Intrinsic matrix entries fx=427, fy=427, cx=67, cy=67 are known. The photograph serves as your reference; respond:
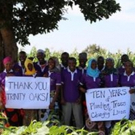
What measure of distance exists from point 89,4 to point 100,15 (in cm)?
28

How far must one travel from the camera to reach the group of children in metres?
7.03

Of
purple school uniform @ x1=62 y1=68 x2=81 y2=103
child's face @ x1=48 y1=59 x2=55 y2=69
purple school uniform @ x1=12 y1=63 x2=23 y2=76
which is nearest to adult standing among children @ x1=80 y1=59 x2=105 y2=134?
purple school uniform @ x1=62 y1=68 x2=81 y2=103

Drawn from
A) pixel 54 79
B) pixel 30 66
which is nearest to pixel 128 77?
pixel 54 79

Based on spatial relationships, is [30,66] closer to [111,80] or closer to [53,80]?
[53,80]

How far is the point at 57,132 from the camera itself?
3.77m

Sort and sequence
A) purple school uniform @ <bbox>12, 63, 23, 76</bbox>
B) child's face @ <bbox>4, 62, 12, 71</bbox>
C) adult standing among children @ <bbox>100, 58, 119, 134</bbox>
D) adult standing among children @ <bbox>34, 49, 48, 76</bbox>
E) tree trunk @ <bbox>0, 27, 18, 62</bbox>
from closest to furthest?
1. child's face @ <bbox>4, 62, 12, 71</bbox>
2. adult standing among children @ <bbox>100, 58, 119, 134</bbox>
3. purple school uniform @ <bbox>12, 63, 23, 76</bbox>
4. adult standing among children @ <bbox>34, 49, 48, 76</bbox>
5. tree trunk @ <bbox>0, 27, 18, 62</bbox>

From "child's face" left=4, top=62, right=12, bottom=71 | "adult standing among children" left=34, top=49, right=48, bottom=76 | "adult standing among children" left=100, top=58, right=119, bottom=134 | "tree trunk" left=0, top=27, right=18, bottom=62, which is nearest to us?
"child's face" left=4, top=62, right=12, bottom=71

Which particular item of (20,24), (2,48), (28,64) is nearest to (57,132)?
(28,64)

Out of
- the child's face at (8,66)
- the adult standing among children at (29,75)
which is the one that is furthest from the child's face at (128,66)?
the child's face at (8,66)

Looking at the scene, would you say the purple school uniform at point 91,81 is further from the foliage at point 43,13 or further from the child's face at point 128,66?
the foliage at point 43,13

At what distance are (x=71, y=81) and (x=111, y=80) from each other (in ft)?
2.18

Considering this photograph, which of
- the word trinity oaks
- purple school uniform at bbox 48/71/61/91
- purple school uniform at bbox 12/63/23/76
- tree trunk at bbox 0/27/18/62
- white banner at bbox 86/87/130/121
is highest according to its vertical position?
tree trunk at bbox 0/27/18/62

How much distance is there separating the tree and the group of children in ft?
2.92

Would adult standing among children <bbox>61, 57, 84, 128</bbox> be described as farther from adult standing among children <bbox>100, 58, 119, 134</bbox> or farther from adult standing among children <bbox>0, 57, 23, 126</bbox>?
adult standing among children <bbox>0, 57, 23, 126</bbox>
